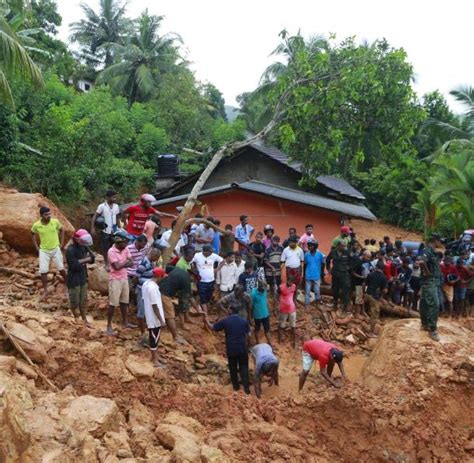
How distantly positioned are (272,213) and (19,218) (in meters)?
6.81

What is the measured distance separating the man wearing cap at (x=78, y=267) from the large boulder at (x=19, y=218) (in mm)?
3672

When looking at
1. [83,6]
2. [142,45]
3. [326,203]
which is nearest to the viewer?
[326,203]

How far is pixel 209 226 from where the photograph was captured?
10.5m

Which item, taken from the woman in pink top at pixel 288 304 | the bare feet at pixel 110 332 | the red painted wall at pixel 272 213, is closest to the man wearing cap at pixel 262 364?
the woman in pink top at pixel 288 304

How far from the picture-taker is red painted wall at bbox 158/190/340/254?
14672 mm

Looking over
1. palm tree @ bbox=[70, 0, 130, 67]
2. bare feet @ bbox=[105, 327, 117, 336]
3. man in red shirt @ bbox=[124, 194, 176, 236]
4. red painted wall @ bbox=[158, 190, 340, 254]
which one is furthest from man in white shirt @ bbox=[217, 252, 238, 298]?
palm tree @ bbox=[70, 0, 130, 67]

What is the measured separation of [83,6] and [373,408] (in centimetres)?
3189

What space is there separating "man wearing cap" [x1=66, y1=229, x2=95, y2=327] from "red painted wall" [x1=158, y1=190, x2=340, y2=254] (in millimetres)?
7061

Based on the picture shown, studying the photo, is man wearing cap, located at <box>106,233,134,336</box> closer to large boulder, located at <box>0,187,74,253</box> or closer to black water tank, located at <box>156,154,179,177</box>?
large boulder, located at <box>0,187,74,253</box>

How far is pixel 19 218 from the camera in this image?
11.2 meters

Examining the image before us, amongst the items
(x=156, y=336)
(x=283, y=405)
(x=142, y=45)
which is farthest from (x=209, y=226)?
(x=142, y=45)

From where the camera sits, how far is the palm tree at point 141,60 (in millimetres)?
28156

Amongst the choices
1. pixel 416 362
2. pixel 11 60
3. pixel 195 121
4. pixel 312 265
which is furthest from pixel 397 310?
pixel 195 121

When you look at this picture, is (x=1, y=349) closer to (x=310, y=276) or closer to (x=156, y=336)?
(x=156, y=336)
